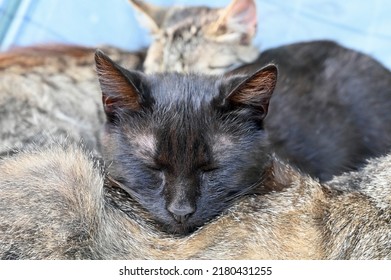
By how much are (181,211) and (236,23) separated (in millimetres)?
779

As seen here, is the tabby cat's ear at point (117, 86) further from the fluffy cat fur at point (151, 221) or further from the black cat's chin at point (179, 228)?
the black cat's chin at point (179, 228)

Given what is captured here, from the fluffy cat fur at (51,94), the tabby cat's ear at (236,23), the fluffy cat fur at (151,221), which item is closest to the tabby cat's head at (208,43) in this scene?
the tabby cat's ear at (236,23)

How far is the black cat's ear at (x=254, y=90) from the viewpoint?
1.22m

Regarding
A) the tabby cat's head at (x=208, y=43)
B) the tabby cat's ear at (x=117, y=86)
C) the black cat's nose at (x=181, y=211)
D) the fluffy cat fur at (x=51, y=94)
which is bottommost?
the fluffy cat fur at (x=51, y=94)

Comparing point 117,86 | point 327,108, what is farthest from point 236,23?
point 117,86

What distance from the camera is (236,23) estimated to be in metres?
1.80

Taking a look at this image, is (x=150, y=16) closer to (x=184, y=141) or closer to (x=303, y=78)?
(x=303, y=78)

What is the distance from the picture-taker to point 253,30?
1826mm

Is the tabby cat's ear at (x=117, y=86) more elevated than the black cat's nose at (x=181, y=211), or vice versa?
the tabby cat's ear at (x=117, y=86)

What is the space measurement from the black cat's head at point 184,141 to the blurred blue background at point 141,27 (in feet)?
2.44

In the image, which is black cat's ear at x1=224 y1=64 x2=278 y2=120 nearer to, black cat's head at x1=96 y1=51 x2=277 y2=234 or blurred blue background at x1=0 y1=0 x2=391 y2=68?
black cat's head at x1=96 y1=51 x2=277 y2=234
